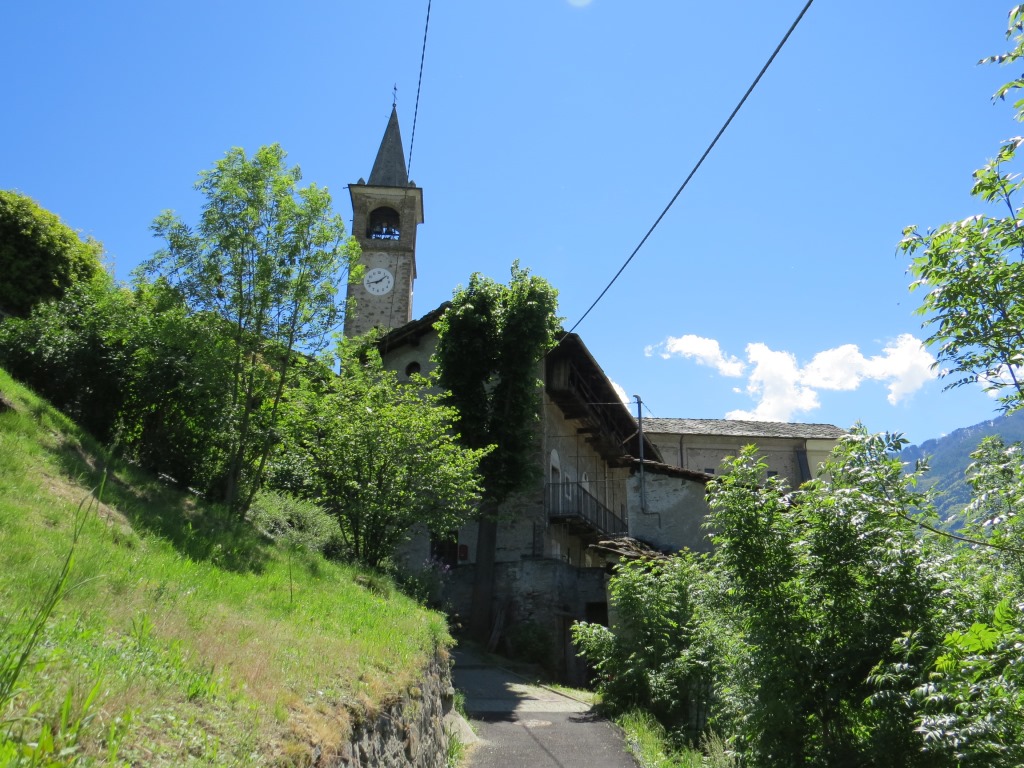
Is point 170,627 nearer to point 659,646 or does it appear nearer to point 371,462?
point 371,462

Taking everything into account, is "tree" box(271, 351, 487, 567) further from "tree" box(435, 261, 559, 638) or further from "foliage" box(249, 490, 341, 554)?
"tree" box(435, 261, 559, 638)

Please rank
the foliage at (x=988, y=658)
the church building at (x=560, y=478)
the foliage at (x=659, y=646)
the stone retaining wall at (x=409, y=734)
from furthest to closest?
the church building at (x=560, y=478) → the foliage at (x=659, y=646) → the stone retaining wall at (x=409, y=734) → the foliage at (x=988, y=658)

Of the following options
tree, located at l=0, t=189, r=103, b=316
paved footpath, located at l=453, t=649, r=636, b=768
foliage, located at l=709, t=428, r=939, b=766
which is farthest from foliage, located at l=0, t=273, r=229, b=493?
foliage, located at l=709, t=428, r=939, b=766

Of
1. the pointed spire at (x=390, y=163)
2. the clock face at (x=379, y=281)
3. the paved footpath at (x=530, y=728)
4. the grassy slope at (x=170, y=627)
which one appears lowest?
the paved footpath at (x=530, y=728)

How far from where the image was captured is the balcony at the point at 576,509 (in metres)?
20.2

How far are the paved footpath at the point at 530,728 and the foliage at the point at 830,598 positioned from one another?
3.26 meters

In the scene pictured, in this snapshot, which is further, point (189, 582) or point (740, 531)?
point (740, 531)

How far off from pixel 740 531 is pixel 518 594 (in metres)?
12.3

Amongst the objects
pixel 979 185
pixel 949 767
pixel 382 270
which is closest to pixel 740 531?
pixel 949 767

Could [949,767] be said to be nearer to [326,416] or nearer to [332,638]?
[332,638]

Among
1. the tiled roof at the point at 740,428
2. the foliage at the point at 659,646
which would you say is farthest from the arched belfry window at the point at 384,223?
the foliage at the point at 659,646

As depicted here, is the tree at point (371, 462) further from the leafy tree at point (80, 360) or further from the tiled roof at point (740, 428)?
the tiled roof at point (740, 428)

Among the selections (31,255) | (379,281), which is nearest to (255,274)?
(31,255)

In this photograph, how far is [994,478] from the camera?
4.98 metres
